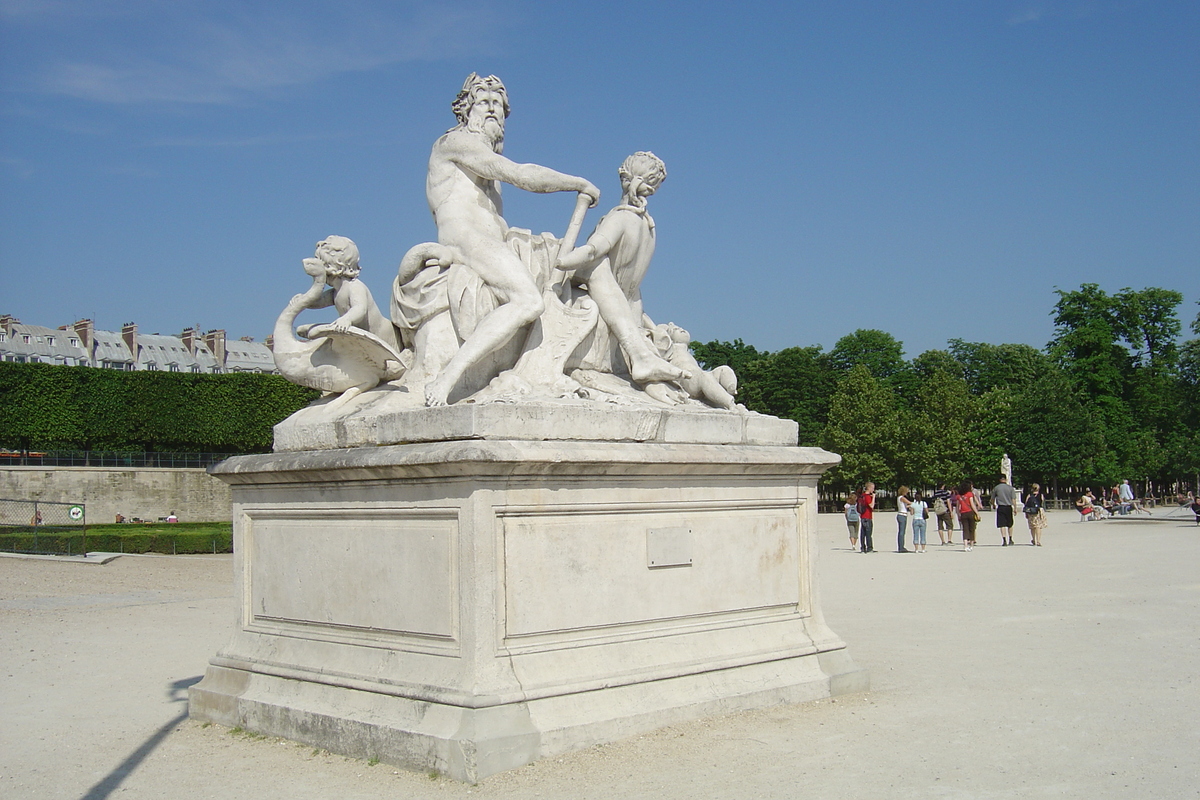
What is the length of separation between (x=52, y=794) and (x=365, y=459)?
2.11 meters

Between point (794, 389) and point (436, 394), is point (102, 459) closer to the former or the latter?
point (794, 389)

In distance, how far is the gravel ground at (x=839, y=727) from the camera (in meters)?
4.75

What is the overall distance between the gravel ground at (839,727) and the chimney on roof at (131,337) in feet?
232

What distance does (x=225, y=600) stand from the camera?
45.3 feet

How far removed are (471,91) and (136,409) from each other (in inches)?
1803

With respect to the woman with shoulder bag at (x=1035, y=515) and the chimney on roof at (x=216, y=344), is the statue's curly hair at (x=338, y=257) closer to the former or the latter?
the woman with shoulder bag at (x=1035, y=515)

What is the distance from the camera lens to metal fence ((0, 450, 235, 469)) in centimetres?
4547

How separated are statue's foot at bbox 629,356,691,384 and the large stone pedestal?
683 mm

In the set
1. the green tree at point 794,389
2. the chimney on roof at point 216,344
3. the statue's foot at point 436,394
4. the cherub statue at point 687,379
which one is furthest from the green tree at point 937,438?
the chimney on roof at point 216,344

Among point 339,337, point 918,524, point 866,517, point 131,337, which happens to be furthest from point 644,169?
point 131,337

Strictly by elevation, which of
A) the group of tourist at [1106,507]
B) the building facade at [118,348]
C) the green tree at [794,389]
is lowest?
the group of tourist at [1106,507]

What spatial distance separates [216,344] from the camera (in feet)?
267

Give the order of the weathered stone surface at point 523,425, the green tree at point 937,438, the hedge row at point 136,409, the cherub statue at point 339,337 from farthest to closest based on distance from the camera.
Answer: the green tree at point 937,438
the hedge row at point 136,409
the cherub statue at point 339,337
the weathered stone surface at point 523,425

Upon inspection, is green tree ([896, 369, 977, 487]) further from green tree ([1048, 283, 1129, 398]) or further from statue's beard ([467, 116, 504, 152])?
statue's beard ([467, 116, 504, 152])
